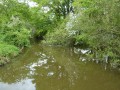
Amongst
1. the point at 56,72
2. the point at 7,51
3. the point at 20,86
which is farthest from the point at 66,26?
the point at 20,86

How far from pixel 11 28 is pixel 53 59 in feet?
20.1

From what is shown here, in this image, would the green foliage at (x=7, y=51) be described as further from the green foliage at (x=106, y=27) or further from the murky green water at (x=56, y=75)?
the green foliage at (x=106, y=27)

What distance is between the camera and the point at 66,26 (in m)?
27.1

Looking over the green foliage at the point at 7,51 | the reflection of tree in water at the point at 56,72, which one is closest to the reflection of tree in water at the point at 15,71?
the green foliage at the point at 7,51

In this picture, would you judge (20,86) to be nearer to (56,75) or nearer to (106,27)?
(56,75)

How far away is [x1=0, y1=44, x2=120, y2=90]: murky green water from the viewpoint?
14.3 metres

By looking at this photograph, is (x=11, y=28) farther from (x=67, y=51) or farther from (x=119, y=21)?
(x=119, y=21)

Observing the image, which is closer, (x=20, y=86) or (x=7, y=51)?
(x=20, y=86)

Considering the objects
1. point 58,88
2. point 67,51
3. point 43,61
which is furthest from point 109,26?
point 67,51

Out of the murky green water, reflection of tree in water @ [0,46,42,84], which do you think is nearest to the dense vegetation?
reflection of tree in water @ [0,46,42,84]

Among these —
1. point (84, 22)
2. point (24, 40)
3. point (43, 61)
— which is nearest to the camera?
point (84, 22)

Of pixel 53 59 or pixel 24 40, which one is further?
pixel 24 40

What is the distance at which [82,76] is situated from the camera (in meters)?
16.2

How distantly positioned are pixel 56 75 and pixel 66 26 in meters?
11.2
